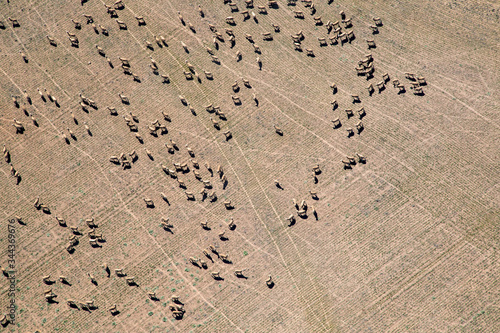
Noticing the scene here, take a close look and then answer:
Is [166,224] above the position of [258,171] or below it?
below

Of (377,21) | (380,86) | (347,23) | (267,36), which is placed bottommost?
(380,86)

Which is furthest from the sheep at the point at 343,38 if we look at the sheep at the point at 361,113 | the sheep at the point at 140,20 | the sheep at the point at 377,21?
the sheep at the point at 140,20

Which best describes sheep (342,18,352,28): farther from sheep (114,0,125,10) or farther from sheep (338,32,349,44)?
sheep (114,0,125,10)

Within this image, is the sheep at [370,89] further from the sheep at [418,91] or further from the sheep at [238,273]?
the sheep at [238,273]

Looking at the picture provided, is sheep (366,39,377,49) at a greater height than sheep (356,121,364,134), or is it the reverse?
sheep (366,39,377,49)

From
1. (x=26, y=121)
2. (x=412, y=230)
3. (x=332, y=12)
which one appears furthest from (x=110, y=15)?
(x=412, y=230)

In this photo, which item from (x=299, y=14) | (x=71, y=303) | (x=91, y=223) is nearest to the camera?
(x=71, y=303)

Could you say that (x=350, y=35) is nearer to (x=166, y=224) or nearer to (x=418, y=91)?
(x=418, y=91)

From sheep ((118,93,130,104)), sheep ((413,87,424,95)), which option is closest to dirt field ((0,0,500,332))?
sheep ((413,87,424,95))

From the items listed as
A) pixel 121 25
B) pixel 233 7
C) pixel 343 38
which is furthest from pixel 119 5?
pixel 343 38
